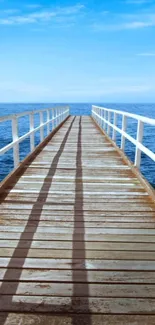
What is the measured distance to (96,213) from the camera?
3621mm

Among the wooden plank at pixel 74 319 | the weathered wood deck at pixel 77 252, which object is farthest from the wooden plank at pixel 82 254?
the wooden plank at pixel 74 319

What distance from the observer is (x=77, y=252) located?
2715 millimetres

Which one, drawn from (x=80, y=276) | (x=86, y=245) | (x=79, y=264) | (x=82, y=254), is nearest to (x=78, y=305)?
(x=80, y=276)

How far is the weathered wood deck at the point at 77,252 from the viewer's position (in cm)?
201

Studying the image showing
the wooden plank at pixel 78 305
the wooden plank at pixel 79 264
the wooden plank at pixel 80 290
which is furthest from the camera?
the wooden plank at pixel 79 264

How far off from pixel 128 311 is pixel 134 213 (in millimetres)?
1711

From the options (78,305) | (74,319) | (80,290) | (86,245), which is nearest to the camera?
(74,319)

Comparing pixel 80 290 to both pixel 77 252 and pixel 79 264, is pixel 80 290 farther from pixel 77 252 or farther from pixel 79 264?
pixel 77 252

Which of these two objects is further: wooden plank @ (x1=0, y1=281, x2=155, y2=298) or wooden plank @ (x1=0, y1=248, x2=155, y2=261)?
wooden plank @ (x1=0, y1=248, x2=155, y2=261)

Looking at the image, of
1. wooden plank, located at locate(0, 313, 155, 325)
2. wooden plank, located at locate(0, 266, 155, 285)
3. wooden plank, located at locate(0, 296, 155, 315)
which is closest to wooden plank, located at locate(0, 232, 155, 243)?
wooden plank, located at locate(0, 266, 155, 285)

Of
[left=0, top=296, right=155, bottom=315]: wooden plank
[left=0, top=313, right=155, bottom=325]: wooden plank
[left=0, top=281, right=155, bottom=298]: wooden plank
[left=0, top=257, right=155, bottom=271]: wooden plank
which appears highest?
[left=0, top=257, right=155, bottom=271]: wooden plank

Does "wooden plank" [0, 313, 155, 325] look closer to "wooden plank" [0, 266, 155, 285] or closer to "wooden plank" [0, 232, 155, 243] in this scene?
"wooden plank" [0, 266, 155, 285]

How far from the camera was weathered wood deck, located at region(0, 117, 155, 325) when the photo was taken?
201 centimetres

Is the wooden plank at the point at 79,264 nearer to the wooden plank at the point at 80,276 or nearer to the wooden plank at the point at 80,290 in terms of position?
the wooden plank at the point at 80,276
